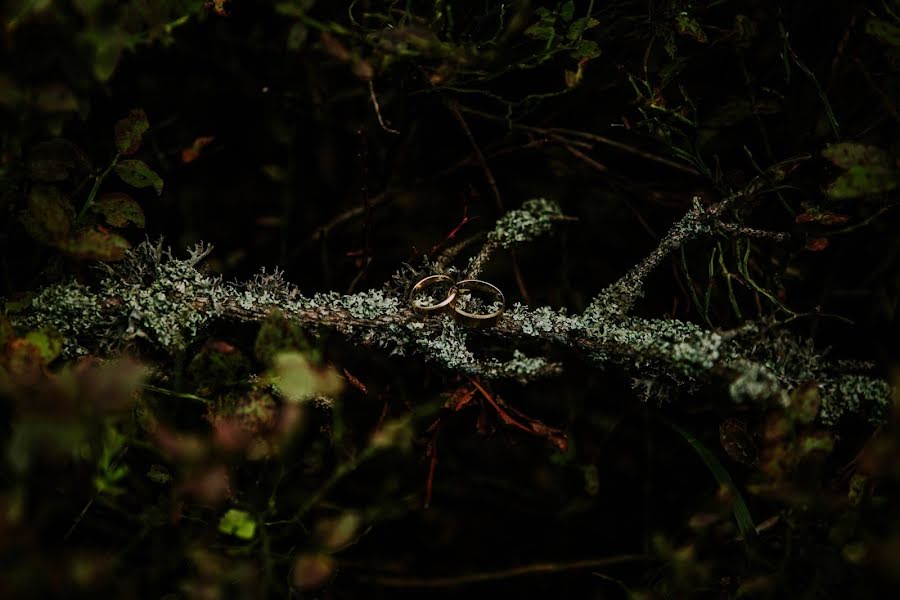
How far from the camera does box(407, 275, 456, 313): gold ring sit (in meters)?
0.96

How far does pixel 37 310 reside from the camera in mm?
933

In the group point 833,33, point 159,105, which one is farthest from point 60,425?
point 833,33

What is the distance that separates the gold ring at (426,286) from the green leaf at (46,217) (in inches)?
19.3

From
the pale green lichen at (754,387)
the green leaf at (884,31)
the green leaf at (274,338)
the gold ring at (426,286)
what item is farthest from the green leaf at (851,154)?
the green leaf at (274,338)

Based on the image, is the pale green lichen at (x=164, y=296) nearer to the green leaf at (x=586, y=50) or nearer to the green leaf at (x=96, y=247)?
the green leaf at (x=96, y=247)

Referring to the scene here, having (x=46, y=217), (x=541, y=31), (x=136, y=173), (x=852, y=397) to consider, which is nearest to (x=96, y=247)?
(x=46, y=217)

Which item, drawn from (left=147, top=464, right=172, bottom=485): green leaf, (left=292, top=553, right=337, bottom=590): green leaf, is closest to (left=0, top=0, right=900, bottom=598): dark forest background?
(left=147, top=464, right=172, bottom=485): green leaf

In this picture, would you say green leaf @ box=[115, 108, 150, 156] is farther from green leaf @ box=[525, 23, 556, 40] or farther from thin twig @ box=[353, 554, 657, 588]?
thin twig @ box=[353, 554, 657, 588]

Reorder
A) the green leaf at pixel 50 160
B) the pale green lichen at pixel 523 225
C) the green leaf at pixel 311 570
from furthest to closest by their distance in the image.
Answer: the pale green lichen at pixel 523 225 < the green leaf at pixel 50 160 < the green leaf at pixel 311 570

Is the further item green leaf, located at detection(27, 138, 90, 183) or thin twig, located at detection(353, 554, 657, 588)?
thin twig, located at detection(353, 554, 657, 588)

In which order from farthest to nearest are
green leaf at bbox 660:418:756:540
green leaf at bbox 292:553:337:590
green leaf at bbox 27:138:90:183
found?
green leaf at bbox 660:418:756:540 → green leaf at bbox 27:138:90:183 → green leaf at bbox 292:553:337:590

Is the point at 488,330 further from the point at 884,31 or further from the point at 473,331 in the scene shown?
the point at 884,31

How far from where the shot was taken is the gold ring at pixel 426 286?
96 cm

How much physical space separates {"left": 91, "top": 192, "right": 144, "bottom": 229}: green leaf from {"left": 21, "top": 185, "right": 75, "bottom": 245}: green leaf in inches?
4.0
